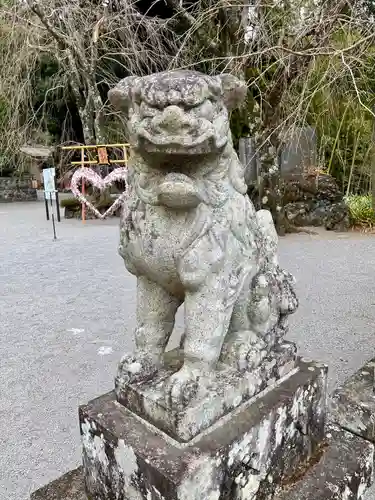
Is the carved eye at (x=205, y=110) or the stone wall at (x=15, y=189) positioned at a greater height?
the carved eye at (x=205, y=110)

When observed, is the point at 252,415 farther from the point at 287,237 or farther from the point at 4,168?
the point at 4,168

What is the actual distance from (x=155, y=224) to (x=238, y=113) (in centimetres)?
571

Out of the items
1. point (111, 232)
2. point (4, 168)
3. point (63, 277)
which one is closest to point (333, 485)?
point (63, 277)

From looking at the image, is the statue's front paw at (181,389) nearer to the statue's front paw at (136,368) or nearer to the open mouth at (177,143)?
the statue's front paw at (136,368)

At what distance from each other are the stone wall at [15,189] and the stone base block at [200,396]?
1046cm

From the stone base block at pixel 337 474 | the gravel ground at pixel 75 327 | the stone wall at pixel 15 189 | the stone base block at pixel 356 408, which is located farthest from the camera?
the stone wall at pixel 15 189

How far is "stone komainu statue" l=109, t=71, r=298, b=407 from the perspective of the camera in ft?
2.80

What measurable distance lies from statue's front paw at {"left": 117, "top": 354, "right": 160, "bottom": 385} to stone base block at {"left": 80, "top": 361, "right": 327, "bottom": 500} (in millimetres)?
71

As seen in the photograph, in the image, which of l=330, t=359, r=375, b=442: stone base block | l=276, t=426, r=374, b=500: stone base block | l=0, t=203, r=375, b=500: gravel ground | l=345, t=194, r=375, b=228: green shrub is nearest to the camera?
l=276, t=426, r=374, b=500: stone base block

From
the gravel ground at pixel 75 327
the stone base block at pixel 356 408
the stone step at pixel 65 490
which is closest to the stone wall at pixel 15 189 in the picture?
the gravel ground at pixel 75 327

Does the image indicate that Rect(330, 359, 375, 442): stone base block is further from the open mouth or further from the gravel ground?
the open mouth

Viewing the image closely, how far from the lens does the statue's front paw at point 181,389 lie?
3.01 ft

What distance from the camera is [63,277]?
167 inches

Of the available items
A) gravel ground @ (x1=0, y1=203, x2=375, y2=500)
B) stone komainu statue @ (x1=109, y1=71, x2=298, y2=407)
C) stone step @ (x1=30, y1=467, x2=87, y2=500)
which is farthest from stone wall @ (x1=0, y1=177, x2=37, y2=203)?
stone komainu statue @ (x1=109, y1=71, x2=298, y2=407)
